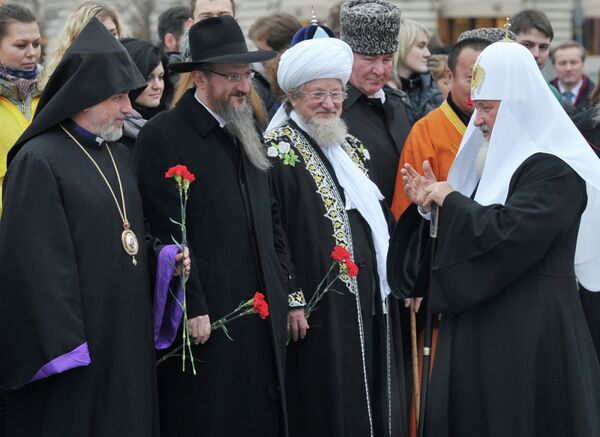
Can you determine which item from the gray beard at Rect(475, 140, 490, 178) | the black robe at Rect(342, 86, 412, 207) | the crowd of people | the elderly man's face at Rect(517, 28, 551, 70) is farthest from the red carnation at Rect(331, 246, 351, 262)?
the elderly man's face at Rect(517, 28, 551, 70)

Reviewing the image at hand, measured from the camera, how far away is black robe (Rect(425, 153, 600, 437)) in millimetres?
5094

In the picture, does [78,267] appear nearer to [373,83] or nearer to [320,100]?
[320,100]

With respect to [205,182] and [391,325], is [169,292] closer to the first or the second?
[205,182]

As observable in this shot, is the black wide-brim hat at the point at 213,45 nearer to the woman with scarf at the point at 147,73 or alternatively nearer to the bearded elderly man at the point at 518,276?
the woman with scarf at the point at 147,73

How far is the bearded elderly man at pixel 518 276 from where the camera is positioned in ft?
16.8

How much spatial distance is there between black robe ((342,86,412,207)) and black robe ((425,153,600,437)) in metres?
1.54

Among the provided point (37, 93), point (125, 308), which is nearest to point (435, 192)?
point (125, 308)

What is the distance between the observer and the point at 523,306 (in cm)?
518

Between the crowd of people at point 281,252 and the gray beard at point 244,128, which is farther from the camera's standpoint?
the gray beard at point 244,128

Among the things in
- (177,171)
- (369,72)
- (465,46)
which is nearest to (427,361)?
(177,171)

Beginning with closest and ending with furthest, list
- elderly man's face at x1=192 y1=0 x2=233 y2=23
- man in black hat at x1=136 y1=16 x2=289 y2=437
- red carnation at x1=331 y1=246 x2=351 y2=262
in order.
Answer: man in black hat at x1=136 y1=16 x2=289 y2=437 → red carnation at x1=331 y1=246 x2=351 y2=262 → elderly man's face at x1=192 y1=0 x2=233 y2=23

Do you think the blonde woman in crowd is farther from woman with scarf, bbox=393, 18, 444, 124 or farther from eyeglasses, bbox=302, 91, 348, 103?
woman with scarf, bbox=393, 18, 444, 124

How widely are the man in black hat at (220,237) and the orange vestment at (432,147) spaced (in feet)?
4.03

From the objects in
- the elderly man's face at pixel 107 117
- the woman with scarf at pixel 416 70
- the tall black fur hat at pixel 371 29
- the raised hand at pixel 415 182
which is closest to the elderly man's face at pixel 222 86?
the elderly man's face at pixel 107 117
